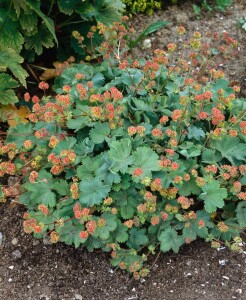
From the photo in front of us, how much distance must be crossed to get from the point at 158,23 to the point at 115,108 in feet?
5.56

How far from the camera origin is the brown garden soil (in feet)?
8.97

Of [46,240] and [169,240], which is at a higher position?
[169,240]

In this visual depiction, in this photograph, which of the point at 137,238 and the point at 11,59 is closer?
the point at 137,238

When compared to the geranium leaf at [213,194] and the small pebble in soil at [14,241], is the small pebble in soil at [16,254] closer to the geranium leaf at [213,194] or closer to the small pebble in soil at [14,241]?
the small pebble in soil at [14,241]

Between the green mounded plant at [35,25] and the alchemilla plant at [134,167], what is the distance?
453mm

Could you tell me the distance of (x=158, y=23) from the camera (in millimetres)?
4156

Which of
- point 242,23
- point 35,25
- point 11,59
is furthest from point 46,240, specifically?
point 242,23

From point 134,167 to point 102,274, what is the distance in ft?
2.23

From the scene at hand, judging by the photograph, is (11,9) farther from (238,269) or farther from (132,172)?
(238,269)

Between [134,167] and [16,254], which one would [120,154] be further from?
[16,254]

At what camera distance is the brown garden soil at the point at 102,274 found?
273 centimetres

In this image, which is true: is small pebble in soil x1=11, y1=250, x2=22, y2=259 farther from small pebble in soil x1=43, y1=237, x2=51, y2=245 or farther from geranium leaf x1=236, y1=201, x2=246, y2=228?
geranium leaf x1=236, y1=201, x2=246, y2=228

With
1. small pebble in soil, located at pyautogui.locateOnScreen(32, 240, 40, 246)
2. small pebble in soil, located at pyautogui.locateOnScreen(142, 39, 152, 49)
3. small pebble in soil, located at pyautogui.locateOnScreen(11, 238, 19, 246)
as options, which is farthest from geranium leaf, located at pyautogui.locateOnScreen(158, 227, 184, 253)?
small pebble in soil, located at pyautogui.locateOnScreen(142, 39, 152, 49)

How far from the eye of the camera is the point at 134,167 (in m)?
2.52
